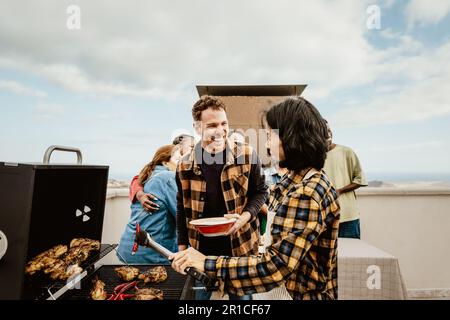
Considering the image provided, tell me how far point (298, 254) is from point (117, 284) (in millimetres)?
827

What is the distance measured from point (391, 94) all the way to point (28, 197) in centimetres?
277

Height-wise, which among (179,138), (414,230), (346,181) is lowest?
(414,230)

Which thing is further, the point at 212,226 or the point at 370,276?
the point at 370,276

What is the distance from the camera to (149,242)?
0.98 metres

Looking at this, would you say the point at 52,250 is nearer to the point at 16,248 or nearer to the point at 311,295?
the point at 16,248

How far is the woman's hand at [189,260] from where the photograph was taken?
32.6 inches

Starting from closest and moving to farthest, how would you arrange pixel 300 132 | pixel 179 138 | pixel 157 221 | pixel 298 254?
pixel 298 254 < pixel 300 132 < pixel 157 221 < pixel 179 138

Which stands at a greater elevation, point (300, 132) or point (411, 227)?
point (300, 132)

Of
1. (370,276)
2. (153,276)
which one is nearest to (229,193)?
(153,276)

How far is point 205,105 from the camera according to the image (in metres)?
1.48

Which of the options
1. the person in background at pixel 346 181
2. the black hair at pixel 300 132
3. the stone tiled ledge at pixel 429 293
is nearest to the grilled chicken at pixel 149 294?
the black hair at pixel 300 132

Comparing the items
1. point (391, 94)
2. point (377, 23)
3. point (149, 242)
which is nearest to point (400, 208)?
point (391, 94)

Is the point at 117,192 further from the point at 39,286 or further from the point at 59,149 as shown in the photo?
the point at 39,286

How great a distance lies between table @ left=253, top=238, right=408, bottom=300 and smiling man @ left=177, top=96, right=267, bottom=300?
0.43 metres
